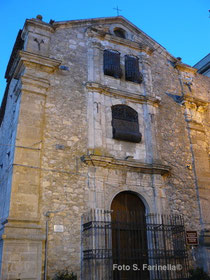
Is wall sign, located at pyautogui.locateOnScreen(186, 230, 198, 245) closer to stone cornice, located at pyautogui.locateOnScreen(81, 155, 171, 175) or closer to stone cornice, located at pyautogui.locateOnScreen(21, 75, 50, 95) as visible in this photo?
stone cornice, located at pyautogui.locateOnScreen(81, 155, 171, 175)

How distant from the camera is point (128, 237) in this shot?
9.45 m

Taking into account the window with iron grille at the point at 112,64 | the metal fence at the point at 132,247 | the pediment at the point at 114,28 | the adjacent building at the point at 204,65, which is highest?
the adjacent building at the point at 204,65

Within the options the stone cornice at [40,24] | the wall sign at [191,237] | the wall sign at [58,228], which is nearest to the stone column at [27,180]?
the wall sign at [58,228]

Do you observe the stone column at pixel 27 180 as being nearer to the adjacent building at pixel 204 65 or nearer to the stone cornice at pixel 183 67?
the stone cornice at pixel 183 67

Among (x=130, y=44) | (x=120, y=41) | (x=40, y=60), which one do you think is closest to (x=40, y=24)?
(x=40, y=60)

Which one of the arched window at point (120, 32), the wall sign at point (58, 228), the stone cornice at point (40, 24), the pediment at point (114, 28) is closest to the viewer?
the wall sign at point (58, 228)

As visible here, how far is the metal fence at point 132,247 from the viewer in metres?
8.46

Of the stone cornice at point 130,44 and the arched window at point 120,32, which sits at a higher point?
the arched window at point 120,32

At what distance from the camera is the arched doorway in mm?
Result: 8906

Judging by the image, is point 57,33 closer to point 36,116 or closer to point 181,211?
point 36,116

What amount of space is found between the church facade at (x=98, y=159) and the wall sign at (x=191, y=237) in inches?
3.7

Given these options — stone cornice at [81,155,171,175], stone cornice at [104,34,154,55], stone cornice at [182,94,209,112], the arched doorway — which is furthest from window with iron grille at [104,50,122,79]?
the arched doorway

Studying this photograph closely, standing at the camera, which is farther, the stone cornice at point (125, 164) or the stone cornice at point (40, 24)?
the stone cornice at point (40, 24)

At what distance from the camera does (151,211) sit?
1005cm
